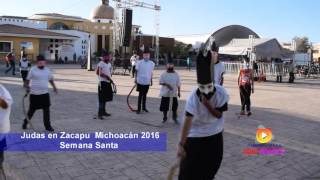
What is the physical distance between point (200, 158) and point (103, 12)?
2760 inches

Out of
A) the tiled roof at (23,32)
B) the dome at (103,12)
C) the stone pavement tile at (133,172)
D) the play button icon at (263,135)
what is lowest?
the stone pavement tile at (133,172)

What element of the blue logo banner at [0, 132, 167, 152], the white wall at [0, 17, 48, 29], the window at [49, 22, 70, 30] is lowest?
the blue logo banner at [0, 132, 167, 152]

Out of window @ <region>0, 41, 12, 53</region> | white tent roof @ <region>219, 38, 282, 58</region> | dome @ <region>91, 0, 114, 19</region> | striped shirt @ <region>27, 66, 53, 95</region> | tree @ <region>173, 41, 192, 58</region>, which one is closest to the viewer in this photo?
striped shirt @ <region>27, 66, 53, 95</region>

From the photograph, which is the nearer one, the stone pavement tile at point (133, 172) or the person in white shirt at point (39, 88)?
the stone pavement tile at point (133, 172)

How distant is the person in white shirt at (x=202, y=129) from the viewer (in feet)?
13.8

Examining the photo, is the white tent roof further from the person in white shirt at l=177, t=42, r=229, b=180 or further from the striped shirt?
the person in white shirt at l=177, t=42, r=229, b=180

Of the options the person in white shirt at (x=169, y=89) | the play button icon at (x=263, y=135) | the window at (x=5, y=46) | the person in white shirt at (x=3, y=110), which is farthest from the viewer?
the window at (x=5, y=46)

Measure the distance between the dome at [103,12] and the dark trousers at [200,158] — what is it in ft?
226

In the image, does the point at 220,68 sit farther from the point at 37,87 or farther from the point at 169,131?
the point at 37,87

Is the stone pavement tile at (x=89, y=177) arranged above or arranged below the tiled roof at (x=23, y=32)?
below

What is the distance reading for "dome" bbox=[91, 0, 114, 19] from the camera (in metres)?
71.9

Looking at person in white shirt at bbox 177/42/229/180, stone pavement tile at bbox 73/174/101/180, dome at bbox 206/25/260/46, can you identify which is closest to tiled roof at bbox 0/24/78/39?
dome at bbox 206/25/260/46

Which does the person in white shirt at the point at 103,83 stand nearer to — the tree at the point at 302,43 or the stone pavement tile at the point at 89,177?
the stone pavement tile at the point at 89,177

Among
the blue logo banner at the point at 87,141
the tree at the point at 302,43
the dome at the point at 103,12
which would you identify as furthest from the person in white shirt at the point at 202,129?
the tree at the point at 302,43
